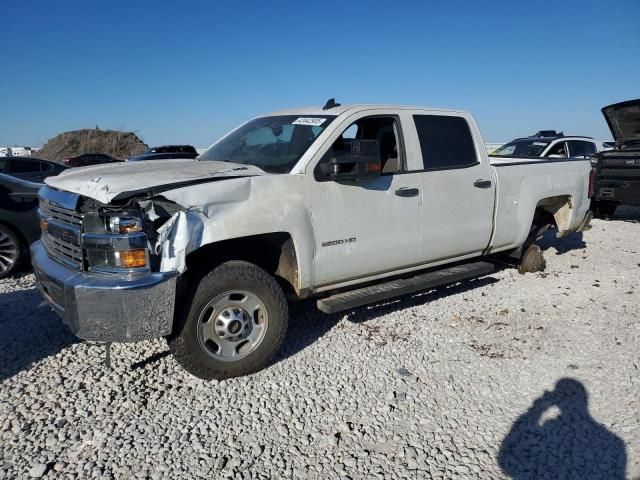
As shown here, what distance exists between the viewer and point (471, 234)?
4.84m

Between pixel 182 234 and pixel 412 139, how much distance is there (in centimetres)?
246

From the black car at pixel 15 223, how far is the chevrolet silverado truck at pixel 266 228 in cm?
236

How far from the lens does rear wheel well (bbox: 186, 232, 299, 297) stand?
11.2 feet

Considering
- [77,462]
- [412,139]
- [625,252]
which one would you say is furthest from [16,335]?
[625,252]

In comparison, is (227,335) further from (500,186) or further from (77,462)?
(500,186)

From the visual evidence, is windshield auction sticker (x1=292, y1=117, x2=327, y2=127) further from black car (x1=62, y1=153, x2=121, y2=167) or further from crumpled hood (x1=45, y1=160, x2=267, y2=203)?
black car (x1=62, y1=153, x2=121, y2=167)

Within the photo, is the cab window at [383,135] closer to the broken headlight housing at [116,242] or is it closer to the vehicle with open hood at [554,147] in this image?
the broken headlight housing at [116,242]

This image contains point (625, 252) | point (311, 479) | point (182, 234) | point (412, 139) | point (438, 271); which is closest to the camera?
point (311, 479)

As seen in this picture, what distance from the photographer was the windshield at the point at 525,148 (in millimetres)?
10812

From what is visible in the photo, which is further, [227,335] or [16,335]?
[16,335]

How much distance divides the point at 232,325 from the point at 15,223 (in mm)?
4026

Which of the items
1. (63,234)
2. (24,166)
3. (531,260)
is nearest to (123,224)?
(63,234)

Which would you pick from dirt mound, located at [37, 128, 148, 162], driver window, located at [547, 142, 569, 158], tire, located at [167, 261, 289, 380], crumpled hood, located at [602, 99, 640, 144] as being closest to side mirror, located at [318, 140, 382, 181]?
tire, located at [167, 261, 289, 380]

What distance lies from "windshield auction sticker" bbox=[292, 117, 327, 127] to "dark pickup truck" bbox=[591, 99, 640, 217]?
23.7 feet
